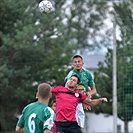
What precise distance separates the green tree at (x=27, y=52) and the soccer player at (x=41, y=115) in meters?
16.6

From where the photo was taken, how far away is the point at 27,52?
24578mm

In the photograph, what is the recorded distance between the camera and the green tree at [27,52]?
2423 centimetres

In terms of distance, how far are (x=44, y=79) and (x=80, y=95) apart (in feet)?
56.5

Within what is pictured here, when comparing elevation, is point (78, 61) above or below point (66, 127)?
above

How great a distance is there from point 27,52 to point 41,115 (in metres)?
17.8

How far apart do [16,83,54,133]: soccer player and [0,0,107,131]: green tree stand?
16623 mm

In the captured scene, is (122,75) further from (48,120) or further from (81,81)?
(48,120)

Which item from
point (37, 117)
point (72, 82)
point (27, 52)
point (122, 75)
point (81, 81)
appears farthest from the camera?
point (27, 52)

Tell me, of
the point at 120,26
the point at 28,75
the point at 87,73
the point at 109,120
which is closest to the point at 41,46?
the point at 28,75

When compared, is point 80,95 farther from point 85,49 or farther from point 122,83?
point 85,49

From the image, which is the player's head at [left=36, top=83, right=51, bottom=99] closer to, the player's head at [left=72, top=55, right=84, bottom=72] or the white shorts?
the white shorts

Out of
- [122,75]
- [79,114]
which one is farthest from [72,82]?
[122,75]

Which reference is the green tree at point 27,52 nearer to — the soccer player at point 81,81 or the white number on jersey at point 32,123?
the soccer player at point 81,81

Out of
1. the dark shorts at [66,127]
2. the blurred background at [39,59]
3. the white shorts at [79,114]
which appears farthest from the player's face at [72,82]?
the blurred background at [39,59]
